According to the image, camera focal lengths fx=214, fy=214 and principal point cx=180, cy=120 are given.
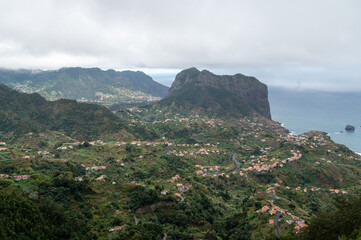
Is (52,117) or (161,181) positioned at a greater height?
(52,117)

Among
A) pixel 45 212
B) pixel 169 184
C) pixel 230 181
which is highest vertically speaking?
pixel 45 212

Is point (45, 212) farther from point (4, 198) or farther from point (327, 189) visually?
point (327, 189)

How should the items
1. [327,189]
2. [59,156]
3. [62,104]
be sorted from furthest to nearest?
[62,104], [59,156], [327,189]

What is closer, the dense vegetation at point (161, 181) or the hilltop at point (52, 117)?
the dense vegetation at point (161, 181)

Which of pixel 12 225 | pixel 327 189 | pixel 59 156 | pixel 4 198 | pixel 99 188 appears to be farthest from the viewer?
pixel 59 156

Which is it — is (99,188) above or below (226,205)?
above

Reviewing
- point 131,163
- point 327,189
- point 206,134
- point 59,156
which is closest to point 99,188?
point 131,163

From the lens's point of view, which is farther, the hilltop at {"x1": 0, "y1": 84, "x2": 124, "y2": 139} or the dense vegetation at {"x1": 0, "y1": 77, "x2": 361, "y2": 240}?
the hilltop at {"x1": 0, "y1": 84, "x2": 124, "y2": 139}

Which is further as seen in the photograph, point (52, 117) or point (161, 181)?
point (52, 117)
